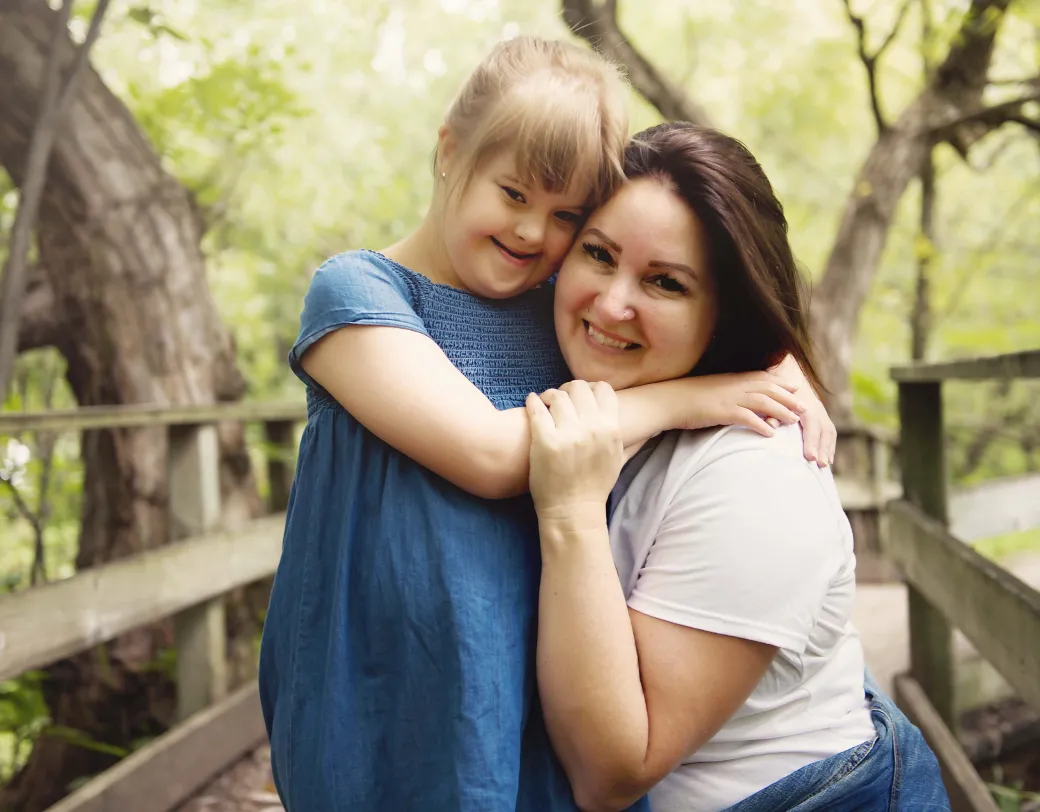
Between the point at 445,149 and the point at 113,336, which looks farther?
the point at 113,336

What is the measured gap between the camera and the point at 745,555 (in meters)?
1.13

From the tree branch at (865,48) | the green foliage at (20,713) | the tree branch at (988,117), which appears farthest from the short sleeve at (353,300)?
the tree branch at (988,117)

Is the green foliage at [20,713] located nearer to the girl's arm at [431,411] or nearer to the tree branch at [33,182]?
the tree branch at [33,182]

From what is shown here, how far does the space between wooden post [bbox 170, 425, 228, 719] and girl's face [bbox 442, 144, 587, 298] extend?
1882mm

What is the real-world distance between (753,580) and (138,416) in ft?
6.60

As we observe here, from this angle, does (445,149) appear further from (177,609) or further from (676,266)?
(177,609)

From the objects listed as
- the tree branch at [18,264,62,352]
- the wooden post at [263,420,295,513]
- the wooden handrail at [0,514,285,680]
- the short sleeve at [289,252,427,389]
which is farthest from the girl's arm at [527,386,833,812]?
the tree branch at [18,264,62,352]

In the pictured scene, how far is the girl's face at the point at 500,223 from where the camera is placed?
4.46ft

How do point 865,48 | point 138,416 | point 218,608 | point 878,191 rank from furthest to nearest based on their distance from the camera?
1. point 878,191
2. point 865,48
3. point 218,608
4. point 138,416

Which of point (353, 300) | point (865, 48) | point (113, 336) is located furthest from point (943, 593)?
point (865, 48)

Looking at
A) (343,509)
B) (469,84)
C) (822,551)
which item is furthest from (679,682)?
(469,84)

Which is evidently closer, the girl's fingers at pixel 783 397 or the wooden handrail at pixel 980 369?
the girl's fingers at pixel 783 397

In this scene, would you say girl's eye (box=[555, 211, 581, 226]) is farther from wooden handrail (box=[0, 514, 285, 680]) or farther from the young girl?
wooden handrail (box=[0, 514, 285, 680])

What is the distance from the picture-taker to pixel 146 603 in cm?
253
